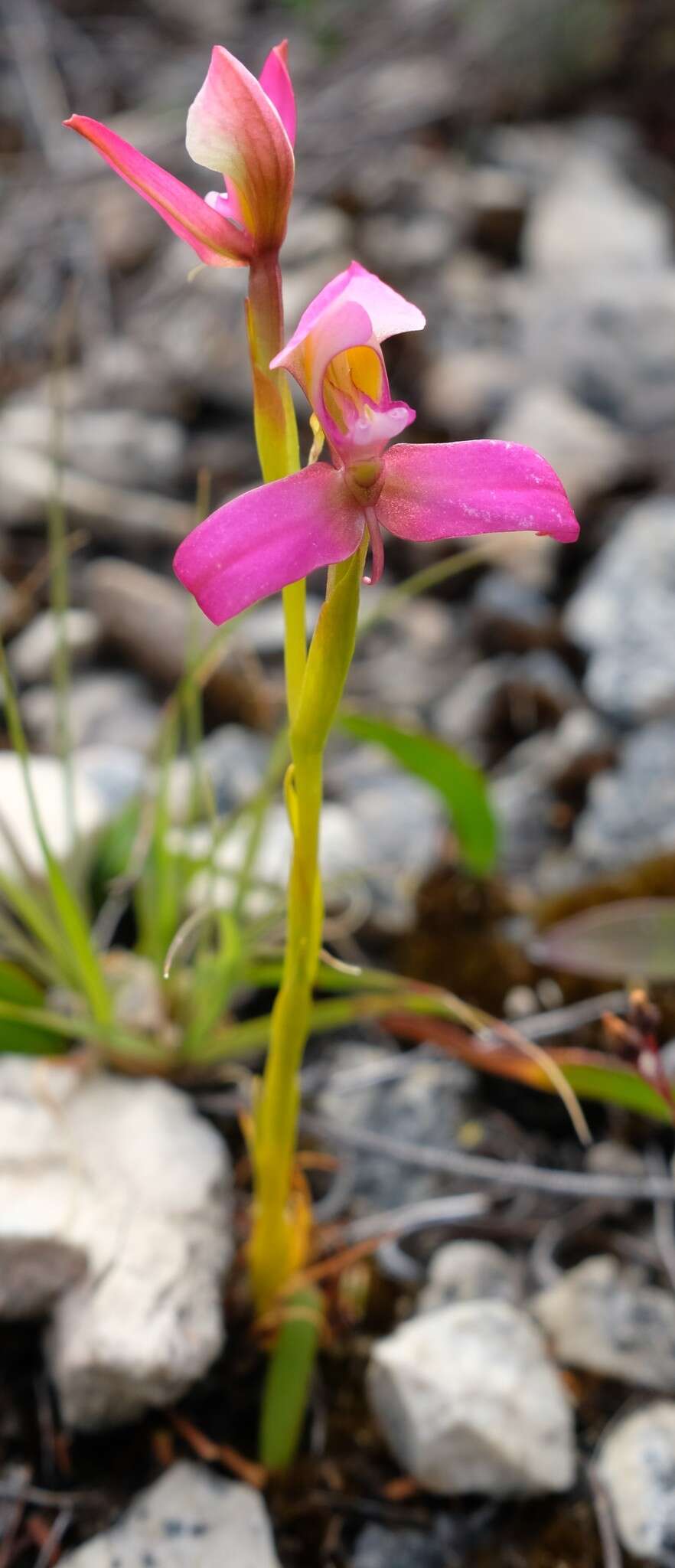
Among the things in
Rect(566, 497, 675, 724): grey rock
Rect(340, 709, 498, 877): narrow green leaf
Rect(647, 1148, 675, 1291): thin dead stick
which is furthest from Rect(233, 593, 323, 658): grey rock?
Rect(647, 1148, 675, 1291): thin dead stick

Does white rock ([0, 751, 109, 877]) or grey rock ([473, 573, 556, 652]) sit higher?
white rock ([0, 751, 109, 877])

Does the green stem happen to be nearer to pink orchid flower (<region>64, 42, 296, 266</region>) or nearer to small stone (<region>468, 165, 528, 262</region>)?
pink orchid flower (<region>64, 42, 296, 266</region>)

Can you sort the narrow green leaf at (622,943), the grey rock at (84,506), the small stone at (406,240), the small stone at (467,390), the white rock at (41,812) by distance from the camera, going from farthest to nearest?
the small stone at (406,240)
the small stone at (467,390)
the grey rock at (84,506)
the white rock at (41,812)
the narrow green leaf at (622,943)

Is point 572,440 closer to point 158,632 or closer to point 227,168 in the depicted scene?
point 158,632

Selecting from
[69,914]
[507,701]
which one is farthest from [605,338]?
[69,914]

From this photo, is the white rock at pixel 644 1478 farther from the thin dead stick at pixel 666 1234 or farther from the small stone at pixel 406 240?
the small stone at pixel 406 240

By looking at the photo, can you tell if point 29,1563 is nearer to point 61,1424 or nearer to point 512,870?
point 61,1424

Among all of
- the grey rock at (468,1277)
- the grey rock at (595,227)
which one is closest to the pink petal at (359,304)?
the grey rock at (468,1277)
